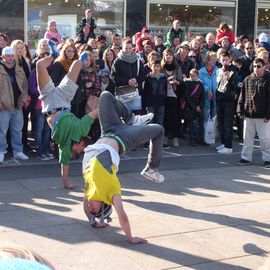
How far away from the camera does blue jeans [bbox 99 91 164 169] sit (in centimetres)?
491

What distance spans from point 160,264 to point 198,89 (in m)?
5.82

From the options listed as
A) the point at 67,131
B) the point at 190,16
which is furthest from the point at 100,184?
the point at 190,16

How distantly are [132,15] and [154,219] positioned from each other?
1041 cm

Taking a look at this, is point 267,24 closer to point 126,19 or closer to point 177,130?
point 126,19

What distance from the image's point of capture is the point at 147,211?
5.52 m

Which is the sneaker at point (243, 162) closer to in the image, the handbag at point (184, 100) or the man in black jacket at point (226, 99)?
the man in black jacket at point (226, 99)

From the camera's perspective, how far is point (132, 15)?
14.7 meters

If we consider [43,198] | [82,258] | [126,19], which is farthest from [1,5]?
[82,258]

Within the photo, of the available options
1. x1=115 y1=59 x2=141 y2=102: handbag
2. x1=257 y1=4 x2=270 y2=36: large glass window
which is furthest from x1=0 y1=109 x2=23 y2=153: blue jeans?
x1=257 y1=4 x2=270 y2=36: large glass window

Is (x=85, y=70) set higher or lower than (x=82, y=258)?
higher

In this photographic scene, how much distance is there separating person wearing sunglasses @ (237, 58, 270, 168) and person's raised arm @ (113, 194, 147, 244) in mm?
4128

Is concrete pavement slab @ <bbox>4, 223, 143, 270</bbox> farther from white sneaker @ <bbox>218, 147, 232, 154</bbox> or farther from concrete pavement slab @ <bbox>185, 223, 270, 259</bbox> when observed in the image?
white sneaker @ <bbox>218, 147, 232, 154</bbox>

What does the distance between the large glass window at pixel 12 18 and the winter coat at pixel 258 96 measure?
7.25 meters

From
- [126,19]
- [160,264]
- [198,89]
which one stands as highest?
[126,19]
